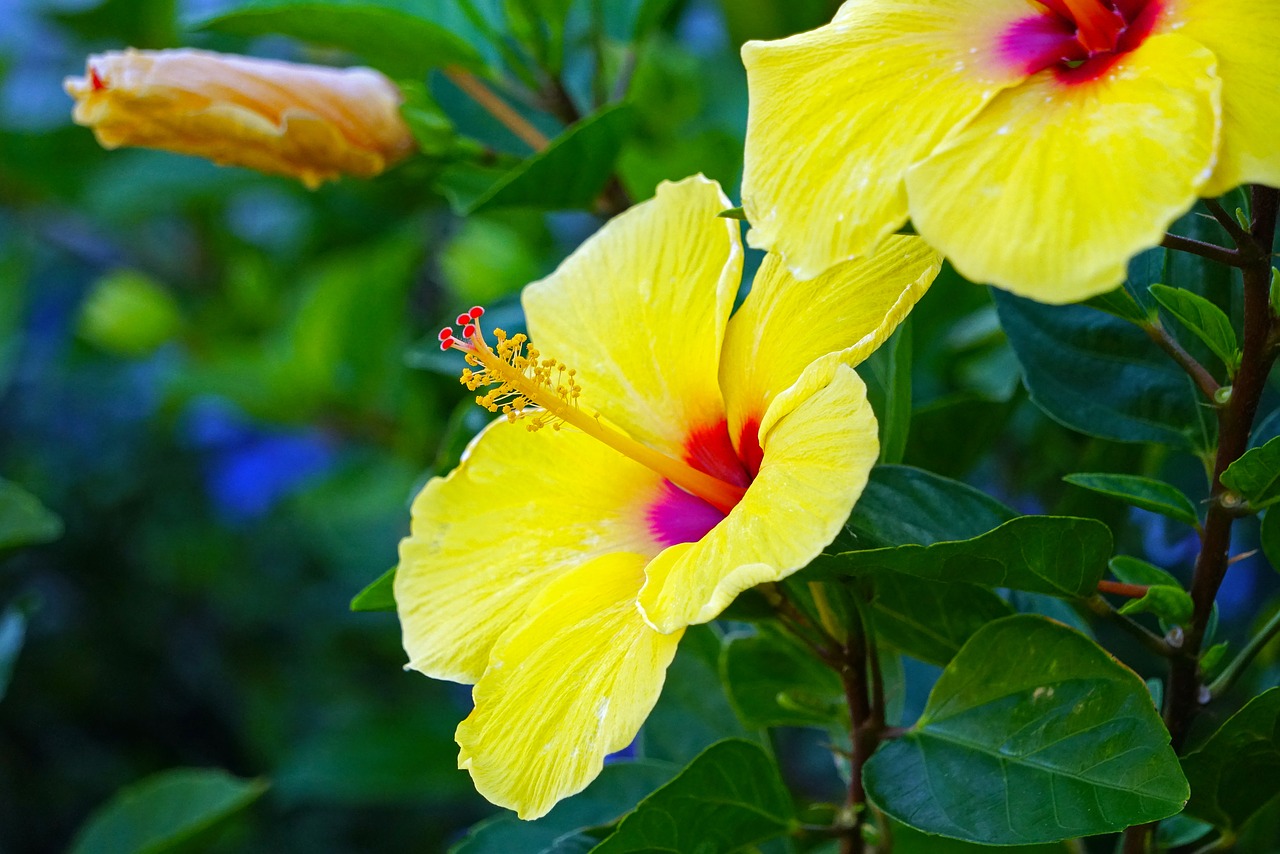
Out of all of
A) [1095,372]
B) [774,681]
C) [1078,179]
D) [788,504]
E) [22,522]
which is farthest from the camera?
[22,522]

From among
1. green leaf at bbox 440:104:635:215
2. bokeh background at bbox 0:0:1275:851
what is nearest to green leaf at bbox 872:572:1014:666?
green leaf at bbox 440:104:635:215

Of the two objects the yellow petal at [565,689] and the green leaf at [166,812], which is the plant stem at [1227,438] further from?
the green leaf at [166,812]

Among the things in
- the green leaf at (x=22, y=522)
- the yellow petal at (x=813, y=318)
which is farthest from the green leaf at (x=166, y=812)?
the yellow petal at (x=813, y=318)

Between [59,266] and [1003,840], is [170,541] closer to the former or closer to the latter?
[59,266]

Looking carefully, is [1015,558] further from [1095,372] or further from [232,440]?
[232,440]

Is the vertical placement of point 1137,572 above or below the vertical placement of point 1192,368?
below

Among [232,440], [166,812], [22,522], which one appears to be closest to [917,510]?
[22,522]
